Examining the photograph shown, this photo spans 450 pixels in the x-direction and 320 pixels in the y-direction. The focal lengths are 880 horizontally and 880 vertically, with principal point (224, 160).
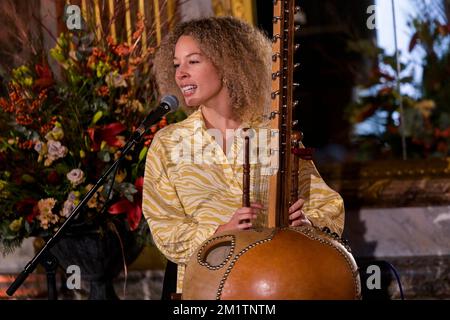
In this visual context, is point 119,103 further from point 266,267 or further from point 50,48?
point 266,267

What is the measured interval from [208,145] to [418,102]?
1442 mm

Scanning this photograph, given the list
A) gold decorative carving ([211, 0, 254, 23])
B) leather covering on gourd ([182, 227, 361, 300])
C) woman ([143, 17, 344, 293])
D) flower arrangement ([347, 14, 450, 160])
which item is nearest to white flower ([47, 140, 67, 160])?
woman ([143, 17, 344, 293])

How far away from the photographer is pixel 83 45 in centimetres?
316

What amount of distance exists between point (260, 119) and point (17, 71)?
97 cm

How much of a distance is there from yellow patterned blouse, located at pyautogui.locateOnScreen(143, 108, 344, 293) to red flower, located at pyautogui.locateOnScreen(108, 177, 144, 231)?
49cm

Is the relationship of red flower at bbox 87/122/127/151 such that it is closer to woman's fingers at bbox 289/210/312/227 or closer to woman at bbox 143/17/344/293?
woman at bbox 143/17/344/293

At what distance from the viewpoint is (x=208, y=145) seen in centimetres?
247

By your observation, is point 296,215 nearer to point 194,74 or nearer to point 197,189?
point 197,189

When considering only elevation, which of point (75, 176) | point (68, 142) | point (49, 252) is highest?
A: point (68, 142)

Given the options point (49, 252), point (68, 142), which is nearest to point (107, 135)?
point (68, 142)

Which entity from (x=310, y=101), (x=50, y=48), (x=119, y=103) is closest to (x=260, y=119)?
(x=119, y=103)

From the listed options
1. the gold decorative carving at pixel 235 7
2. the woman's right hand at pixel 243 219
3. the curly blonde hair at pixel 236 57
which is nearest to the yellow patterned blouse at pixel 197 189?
the curly blonde hair at pixel 236 57

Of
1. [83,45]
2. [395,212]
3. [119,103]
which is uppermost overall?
[83,45]

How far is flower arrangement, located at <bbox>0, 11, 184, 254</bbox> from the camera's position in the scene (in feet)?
9.67
